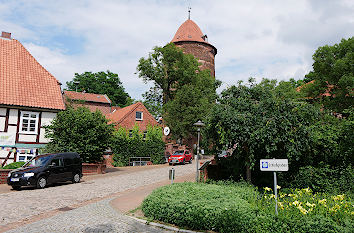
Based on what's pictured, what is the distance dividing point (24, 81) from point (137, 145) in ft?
44.1

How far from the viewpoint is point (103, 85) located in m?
69.8

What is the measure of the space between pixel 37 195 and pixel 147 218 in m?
7.13

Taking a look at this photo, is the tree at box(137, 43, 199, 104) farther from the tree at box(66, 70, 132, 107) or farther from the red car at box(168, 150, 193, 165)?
the tree at box(66, 70, 132, 107)

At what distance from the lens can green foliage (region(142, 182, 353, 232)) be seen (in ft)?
20.3

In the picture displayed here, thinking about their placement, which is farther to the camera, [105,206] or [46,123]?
[46,123]

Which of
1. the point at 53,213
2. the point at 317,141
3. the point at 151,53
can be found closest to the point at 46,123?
the point at 53,213

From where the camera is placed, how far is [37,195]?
12.7m

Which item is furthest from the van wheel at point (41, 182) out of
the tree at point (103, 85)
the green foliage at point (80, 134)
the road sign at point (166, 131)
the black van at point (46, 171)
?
the tree at point (103, 85)

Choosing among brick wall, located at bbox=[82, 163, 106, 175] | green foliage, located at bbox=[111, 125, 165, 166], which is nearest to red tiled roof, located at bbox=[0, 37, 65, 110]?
brick wall, located at bbox=[82, 163, 106, 175]

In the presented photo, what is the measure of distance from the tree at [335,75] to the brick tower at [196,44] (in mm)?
26294

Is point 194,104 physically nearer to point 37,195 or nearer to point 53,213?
point 37,195

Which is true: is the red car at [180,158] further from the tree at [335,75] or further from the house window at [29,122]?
the tree at [335,75]

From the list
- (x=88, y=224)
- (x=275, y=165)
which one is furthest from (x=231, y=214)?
(x=88, y=224)

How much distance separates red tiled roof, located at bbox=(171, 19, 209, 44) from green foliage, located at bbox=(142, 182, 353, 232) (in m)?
45.5
